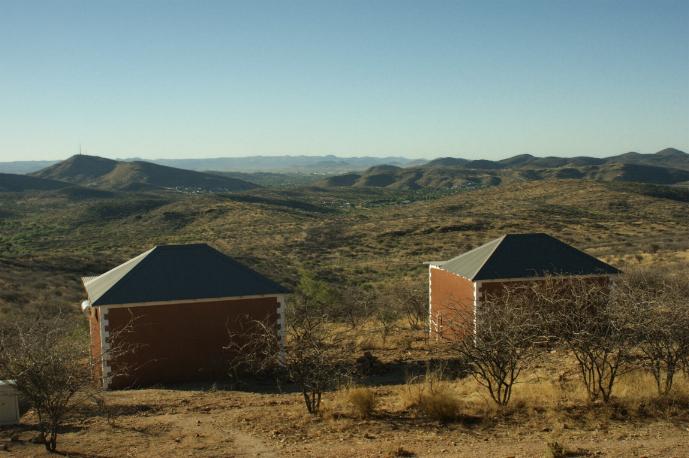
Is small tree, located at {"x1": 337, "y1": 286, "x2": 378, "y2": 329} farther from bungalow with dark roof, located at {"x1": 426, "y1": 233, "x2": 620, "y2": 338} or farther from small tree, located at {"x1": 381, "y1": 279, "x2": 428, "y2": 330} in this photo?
bungalow with dark roof, located at {"x1": 426, "y1": 233, "x2": 620, "y2": 338}

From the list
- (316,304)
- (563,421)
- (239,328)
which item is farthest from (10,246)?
(563,421)

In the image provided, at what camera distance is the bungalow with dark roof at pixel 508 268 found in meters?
17.6

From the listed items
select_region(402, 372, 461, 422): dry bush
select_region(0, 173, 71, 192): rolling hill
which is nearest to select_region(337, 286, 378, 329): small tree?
select_region(402, 372, 461, 422): dry bush

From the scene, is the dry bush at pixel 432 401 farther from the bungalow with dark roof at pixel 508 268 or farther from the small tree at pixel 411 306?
the small tree at pixel 411 306

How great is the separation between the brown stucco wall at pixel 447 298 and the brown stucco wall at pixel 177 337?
537cm

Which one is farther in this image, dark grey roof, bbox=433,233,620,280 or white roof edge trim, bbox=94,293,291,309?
dark grey roof, bbox=433,233,620,280

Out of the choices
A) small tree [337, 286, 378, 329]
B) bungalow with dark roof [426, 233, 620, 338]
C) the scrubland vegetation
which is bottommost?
small tree [337, 286, 378, 329]

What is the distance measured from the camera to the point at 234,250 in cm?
5000

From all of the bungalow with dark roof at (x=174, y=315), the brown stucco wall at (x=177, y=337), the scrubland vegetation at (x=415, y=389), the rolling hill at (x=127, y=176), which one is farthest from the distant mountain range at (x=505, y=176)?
the brown stucco wall at (x=177, y=337)

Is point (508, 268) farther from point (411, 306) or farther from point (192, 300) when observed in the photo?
point (192, 300)

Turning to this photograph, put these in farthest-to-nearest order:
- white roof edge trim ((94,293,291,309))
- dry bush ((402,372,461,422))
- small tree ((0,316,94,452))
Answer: white roof edge trim ((94,293,291,309))
dry bush ((402,372,461,422))
small tree ((0,316,94,452))

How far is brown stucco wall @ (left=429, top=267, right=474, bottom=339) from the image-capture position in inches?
701

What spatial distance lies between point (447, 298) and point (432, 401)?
894cm

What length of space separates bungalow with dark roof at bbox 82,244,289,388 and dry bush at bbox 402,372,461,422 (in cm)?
509
